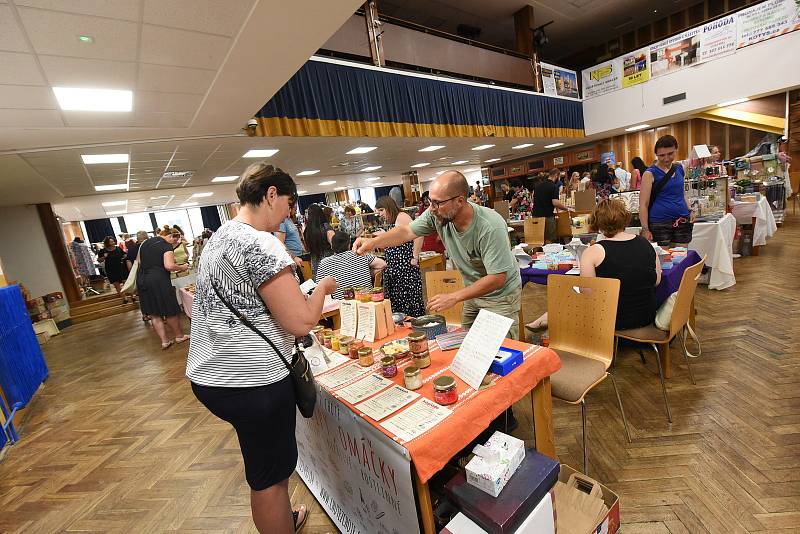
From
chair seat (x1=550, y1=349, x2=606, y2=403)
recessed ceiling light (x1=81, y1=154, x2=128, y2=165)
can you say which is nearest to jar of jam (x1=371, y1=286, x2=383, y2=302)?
chair seat (x1=550, y1=349, x2=606, y2=403)

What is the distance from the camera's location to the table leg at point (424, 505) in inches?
43.0

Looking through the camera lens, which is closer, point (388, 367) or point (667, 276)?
point (388, 367)

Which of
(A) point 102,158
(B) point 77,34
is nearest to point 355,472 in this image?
(B) point 77,34

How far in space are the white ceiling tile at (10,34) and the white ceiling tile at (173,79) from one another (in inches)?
26.4

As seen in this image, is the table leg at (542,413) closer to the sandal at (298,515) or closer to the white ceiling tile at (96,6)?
the sandal at (298,515)

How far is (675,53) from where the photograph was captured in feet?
30.1

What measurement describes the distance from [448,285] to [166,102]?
133 inches

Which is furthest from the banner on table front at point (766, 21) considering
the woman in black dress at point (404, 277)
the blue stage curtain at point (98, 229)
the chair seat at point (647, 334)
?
the blue stage curtain at point (98, 229)

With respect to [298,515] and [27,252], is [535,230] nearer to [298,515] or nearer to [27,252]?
[298,515]

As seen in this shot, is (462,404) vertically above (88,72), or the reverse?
(88,72)

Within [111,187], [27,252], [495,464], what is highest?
[111,187]

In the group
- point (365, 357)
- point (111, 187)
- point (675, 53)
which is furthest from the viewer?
point (675, 53)

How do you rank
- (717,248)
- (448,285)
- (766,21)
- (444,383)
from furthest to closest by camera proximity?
(766,21) → (717,248) → (448,285) → (444,383)

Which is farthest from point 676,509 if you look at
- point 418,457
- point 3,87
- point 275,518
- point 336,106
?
point 336,106
